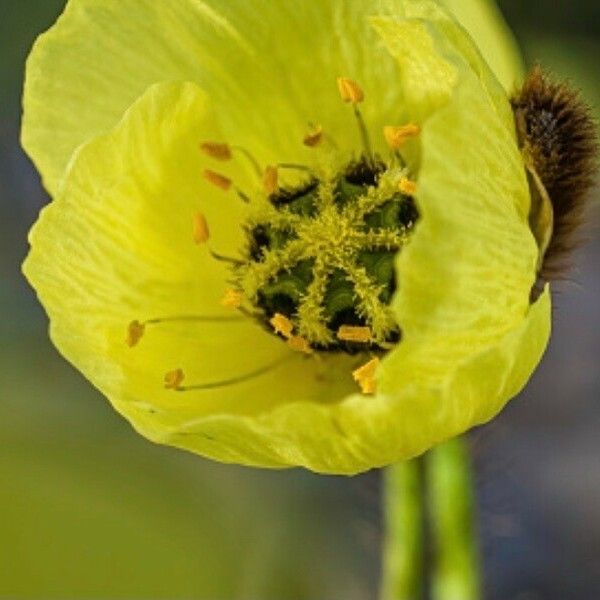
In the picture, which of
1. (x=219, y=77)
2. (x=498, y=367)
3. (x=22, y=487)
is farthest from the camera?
(x=22, y=487)

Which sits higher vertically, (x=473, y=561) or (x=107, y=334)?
(x=107, y=334)

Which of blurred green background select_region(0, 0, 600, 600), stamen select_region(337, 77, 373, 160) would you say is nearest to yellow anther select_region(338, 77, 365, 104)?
stamen select_region(337, 77, 373, 160)

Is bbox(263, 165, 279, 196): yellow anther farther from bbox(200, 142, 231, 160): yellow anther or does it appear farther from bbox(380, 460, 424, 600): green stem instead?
bbox(380, 460, 424, 600): green stem

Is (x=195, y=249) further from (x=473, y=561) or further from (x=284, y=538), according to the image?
(x=284, y=538)

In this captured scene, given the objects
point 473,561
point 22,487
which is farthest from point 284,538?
point 473,561

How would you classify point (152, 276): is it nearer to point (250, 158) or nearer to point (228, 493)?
point (250, 158)

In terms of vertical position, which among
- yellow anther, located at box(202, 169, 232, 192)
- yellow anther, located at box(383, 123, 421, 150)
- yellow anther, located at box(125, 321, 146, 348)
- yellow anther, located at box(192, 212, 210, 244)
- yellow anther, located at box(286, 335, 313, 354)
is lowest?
yellow anther, located at box(286, 335, 313, 354)
